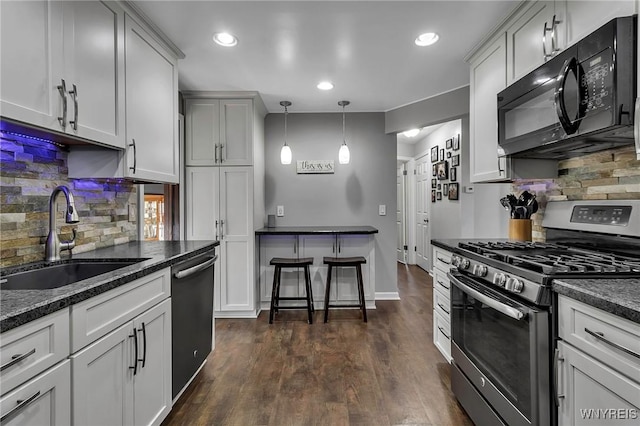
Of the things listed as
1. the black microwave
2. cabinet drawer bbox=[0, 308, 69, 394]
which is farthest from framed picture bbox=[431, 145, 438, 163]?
cabinet drawer bbox=[0, 308, 69, 394]

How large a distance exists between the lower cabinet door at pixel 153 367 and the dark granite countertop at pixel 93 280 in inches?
9.1

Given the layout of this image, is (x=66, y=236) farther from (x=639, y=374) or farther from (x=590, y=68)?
(x=590, y=68)

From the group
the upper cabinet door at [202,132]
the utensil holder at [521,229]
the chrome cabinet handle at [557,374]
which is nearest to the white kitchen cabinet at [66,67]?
the upper cabinet door at [202,132]

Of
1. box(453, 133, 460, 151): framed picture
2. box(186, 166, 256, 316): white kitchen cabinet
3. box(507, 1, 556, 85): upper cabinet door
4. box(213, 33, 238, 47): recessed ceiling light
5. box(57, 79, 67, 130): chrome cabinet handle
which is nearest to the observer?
box(57, 79, 67, 130): chrome cabinet handle

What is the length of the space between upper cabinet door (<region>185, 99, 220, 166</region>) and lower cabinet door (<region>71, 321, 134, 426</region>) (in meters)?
2.32

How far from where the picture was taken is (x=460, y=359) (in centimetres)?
188

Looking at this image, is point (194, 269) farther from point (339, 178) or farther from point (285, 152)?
point (339, 178)

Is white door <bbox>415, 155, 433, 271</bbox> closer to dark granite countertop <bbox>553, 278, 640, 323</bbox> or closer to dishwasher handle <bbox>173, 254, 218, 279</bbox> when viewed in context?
dishwasher handle <bbox>173, 254, 218, 279</bbox>

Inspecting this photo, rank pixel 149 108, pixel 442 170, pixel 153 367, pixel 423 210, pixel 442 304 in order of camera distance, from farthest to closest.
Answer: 1. pixel 423 210
2. pixel 442 170
3. pixel 442 304
4. pixel 149 108
5. pixel 153 367

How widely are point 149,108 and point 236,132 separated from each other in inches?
53.1

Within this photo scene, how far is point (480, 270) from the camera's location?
162 cm

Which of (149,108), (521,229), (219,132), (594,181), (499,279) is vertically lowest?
(499,279)

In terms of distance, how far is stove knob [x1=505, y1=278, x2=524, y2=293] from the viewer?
1.29 m

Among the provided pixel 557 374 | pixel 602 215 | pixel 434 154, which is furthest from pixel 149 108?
pixel 434 154
